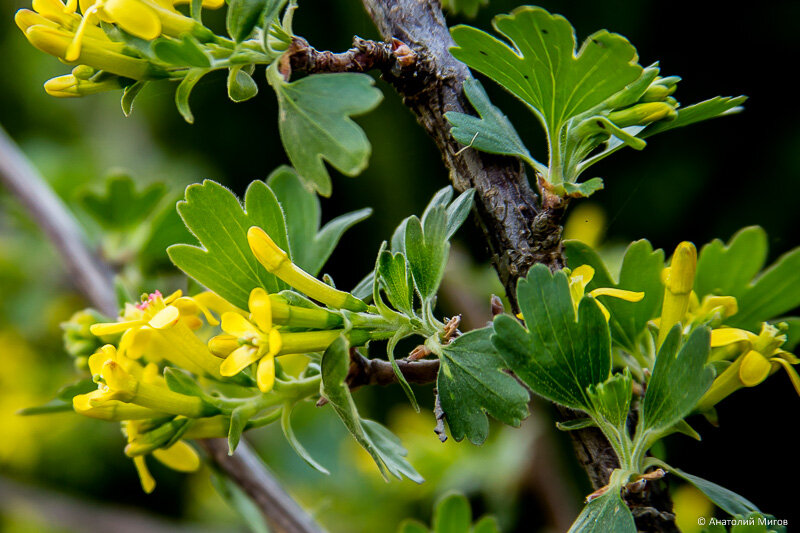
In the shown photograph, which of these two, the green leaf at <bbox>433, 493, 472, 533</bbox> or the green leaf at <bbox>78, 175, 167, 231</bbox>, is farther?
the green leaf at <bbox>78, 175, 167, 231</bbox>

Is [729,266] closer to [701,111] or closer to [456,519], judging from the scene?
[701,111]

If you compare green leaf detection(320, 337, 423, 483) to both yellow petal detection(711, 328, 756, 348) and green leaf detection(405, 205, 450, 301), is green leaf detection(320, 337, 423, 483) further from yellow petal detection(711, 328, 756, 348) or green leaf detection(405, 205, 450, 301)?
yellow petal detection(711, 328, 756, 348)

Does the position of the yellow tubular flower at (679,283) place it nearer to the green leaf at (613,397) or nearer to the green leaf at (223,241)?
the green leaf at (613,397)

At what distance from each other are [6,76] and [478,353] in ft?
6.00

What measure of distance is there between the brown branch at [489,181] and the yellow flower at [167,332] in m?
0.17

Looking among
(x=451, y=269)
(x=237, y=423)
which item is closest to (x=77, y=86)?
(x=237, y=423)

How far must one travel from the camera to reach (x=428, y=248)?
0.38 metres

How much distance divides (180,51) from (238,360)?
16 centimetres

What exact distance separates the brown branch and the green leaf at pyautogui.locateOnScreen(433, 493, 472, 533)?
149 millimetres

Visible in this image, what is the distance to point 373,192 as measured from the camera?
160 centimetres

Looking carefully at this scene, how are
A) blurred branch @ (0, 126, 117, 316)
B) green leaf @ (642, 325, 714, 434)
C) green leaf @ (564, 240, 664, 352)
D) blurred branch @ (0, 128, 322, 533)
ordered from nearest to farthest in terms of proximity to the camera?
green leaf @ (642, 325, 714, 434), green leaf @ (564, 240, 664, 352), blurred branch @ (0, 128, 322, 533), blurred branch @ (0, 126, 117, 316)

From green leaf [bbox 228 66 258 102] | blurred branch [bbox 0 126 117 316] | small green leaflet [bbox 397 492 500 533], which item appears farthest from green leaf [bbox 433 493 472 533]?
blurred branch [bbox 0 126 117 316]

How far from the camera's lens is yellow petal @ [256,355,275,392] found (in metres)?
0.34

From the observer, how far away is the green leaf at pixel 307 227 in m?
0.50
